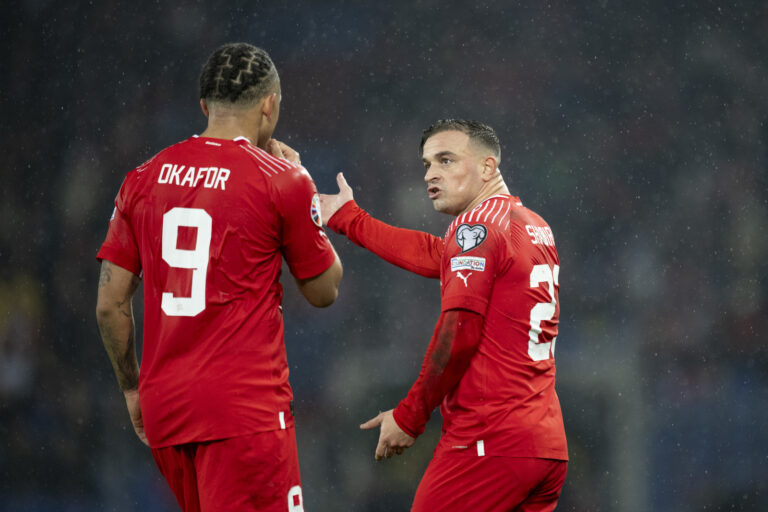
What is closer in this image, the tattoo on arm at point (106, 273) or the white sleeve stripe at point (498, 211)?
the tattoo on arm at point (106, 273)

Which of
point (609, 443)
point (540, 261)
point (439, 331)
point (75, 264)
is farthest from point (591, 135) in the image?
point (75, 264)

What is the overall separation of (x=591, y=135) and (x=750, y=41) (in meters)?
1.15

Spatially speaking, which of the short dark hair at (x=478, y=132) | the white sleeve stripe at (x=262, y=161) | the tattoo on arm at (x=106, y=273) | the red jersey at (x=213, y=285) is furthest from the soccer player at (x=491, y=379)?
the tattoo on arm at (x=106, y=273)

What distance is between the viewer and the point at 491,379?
95.3 inches

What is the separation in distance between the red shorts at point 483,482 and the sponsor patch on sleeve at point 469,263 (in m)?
0.61

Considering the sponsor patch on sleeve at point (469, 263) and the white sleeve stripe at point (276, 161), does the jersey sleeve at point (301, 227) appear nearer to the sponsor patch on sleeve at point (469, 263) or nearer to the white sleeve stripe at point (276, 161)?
the white sleeve stripe at point (276, 161)

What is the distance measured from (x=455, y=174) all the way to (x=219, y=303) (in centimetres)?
129

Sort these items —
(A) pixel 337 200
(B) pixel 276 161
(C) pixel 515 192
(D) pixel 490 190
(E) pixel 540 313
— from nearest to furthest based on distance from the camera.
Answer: (B) pixel 276 161
(E) pixel 540 313
(D) pixel 490 190
(A) pixel 337 200
(C) pixel 515 192

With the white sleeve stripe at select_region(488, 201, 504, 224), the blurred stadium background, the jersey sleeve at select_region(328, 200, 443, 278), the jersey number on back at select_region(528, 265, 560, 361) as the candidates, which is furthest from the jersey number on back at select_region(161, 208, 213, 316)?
the blurred stadium background

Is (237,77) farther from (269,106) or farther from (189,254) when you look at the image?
(189,254)

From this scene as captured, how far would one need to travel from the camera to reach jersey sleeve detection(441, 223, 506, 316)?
238 centimetres

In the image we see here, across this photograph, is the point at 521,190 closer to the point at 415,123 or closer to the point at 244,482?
the point at 415,123

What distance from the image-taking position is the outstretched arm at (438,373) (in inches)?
93.7

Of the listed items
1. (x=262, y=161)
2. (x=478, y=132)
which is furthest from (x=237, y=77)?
(x=478, y=132)
